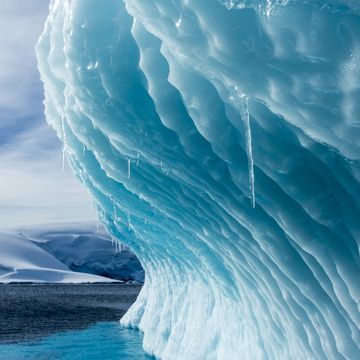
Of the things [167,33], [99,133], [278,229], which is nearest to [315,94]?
[167,33]

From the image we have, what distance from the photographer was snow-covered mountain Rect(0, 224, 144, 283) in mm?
92300

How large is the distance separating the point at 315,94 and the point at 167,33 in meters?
1.33

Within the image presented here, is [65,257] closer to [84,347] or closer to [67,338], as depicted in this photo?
[67,338]

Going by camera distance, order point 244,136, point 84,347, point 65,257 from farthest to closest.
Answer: point 65,257 < point 84,347 < point 244,136

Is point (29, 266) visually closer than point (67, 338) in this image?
No

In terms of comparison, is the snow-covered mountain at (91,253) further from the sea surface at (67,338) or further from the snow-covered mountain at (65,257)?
the sea surface at (67,338)

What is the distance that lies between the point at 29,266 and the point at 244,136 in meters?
94.5

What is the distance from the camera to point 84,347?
17.9m

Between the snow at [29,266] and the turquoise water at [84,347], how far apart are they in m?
69.4

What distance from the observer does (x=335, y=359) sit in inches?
253

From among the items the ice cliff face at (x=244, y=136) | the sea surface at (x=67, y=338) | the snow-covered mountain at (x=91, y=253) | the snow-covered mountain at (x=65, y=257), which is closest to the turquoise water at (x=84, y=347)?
the sea surface at (x=67, y=338)

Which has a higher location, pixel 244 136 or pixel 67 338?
pixel 244 136

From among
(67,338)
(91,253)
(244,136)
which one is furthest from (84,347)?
(91,253)

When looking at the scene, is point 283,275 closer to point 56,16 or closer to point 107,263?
point 56,16
